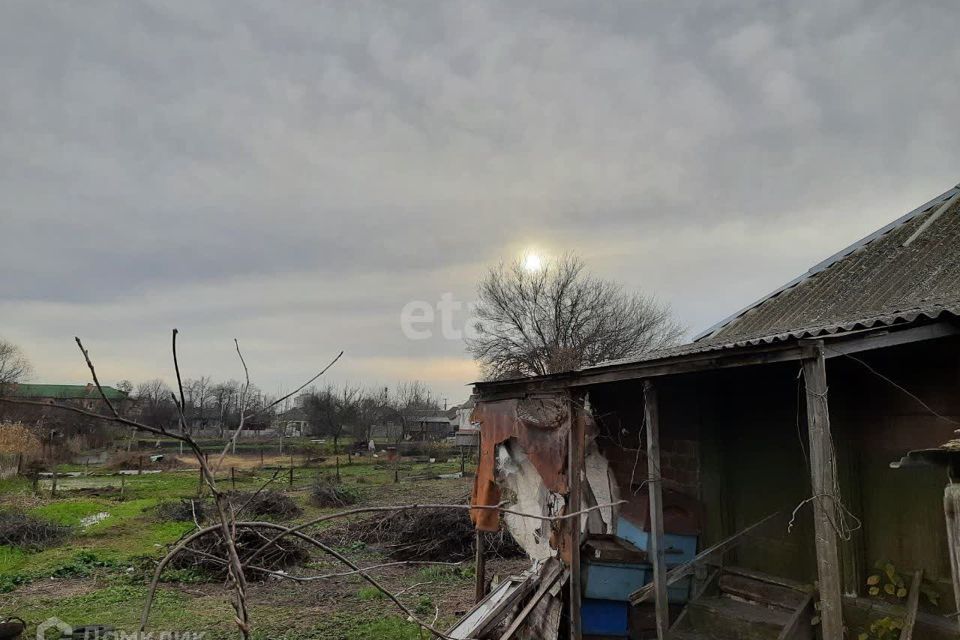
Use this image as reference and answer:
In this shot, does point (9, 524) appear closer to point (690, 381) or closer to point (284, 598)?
point (284, 598)

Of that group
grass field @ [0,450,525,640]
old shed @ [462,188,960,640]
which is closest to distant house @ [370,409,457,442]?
grass field @ [0,450,525,640]

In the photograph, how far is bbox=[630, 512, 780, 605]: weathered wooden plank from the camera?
22.7 feet

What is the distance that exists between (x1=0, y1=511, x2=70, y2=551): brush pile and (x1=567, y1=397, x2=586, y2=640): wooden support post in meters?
14.1

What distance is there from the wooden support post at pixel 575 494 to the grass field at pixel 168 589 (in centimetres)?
198

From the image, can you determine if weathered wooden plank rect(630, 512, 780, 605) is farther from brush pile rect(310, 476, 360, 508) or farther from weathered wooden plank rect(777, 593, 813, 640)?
brush pile rect(310, 476, 360, 508)

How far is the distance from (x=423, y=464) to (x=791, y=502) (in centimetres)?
3226

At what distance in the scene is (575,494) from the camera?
7172 mm

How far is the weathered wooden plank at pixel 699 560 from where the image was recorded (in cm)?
692

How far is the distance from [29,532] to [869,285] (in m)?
18.9

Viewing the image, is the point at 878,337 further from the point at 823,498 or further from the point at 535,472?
the point at 535,472

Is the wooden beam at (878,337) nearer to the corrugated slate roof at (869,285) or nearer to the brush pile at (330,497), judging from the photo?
the corrugated slate roof at (869,285)

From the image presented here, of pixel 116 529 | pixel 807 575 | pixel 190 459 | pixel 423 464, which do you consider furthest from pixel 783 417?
pixel 190 459

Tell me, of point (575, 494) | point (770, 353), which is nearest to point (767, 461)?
point (575, 494)

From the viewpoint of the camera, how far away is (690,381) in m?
8.05
